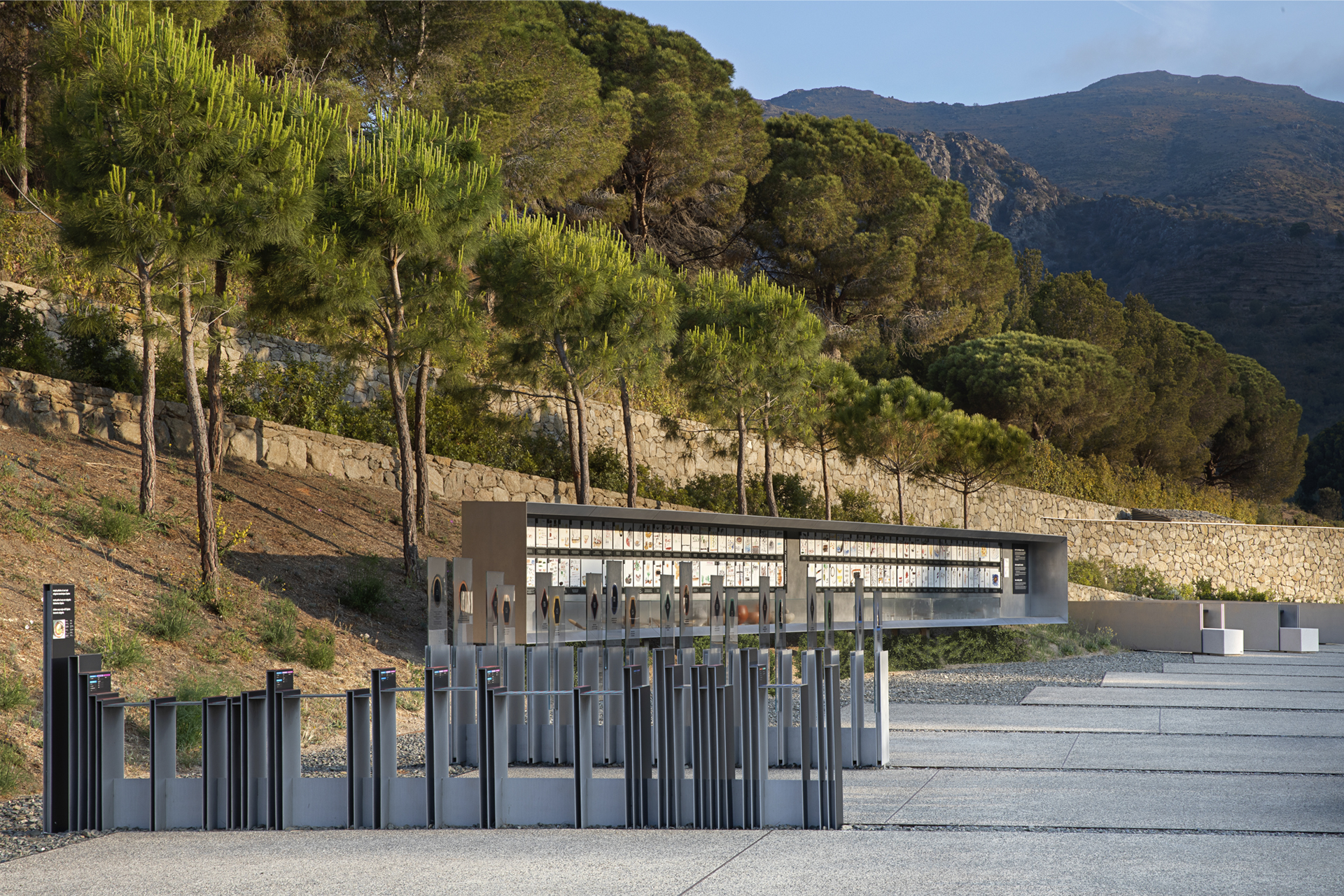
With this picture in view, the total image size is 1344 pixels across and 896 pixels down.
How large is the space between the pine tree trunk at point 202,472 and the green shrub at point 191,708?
2.05 meters

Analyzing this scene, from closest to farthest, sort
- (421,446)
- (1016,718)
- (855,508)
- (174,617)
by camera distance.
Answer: (174,617)
(1016,718)
(421,446)
(855,508)

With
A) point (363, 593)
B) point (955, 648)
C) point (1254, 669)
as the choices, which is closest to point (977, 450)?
point (1254, 669)

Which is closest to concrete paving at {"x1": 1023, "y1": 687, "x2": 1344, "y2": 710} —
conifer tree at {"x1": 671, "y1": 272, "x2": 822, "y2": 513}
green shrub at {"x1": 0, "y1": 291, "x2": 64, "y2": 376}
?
conifer tree at {"x1": 671, "y1": 272, "x2": 822, "y2": 513}

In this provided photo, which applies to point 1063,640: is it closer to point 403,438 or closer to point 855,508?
point 855,508

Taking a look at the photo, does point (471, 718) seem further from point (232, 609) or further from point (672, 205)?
point (672, 205)

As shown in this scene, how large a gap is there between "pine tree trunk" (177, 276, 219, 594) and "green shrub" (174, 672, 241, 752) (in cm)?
205

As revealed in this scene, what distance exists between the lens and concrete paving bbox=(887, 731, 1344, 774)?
25.6ft

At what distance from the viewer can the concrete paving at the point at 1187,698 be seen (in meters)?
12.1

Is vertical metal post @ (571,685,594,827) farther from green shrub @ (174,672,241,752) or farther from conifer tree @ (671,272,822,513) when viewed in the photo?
conifer tree @ (671,272,822,513)

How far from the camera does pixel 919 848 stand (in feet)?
16.8

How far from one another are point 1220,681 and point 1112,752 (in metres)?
8.10

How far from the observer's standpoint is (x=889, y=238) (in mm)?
32719

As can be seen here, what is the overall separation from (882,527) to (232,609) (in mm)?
8268

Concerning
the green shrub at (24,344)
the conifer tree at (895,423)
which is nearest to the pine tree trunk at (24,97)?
the green shrub at (24,344)
